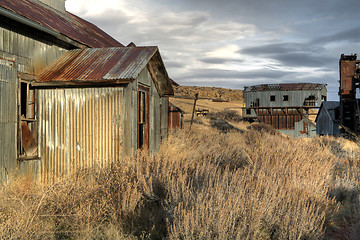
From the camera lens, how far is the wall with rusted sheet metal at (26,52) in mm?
6955

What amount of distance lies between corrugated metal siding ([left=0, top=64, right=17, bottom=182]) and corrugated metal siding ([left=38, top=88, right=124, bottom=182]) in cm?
92

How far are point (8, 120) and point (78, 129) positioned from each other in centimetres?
166

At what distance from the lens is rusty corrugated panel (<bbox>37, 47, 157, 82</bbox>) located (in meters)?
7.77

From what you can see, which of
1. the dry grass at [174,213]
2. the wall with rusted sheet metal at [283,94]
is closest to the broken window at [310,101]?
the wall with rusted sheet metal at [283,94]

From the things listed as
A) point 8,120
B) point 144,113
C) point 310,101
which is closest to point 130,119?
point 144,113

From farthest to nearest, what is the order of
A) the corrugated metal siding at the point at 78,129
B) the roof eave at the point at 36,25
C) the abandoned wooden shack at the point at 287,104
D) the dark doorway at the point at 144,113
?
the abandoned wooden shack at the point at 287,104 < the dark doorway at the point at 144,113 < the corrugated metal siding at the point at 78,129 < the roof eave at the point at 36,25

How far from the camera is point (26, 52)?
7625 millimetres

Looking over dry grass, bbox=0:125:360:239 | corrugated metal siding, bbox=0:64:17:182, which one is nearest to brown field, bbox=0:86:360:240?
dry grass, bbox=0:125:360:239

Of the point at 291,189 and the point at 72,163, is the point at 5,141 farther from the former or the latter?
the point at 291,189

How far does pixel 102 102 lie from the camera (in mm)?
7930

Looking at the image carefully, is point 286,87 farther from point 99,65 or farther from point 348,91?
point 99,65

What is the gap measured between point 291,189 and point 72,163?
5.51 meters

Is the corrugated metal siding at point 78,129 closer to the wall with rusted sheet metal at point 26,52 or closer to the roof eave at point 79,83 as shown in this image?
the roof eave at point 79,83

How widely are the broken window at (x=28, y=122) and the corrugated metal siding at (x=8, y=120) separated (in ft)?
1.13
